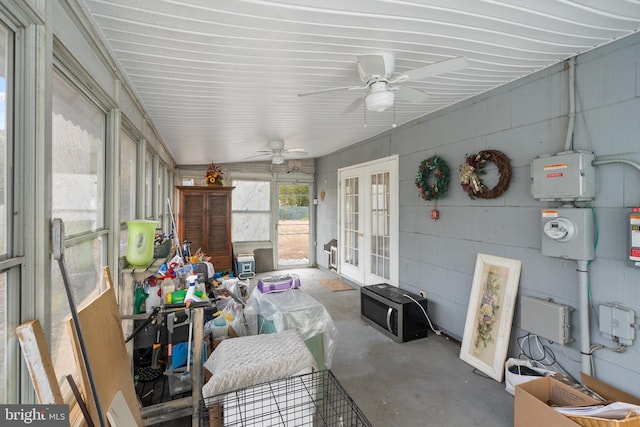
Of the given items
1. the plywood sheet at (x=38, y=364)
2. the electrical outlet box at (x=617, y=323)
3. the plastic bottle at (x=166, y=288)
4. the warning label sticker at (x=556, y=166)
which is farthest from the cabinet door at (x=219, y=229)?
the electrical outlet box at (x=617, y=323)

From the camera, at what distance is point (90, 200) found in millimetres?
1825

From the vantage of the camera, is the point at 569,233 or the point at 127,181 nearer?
the point at 569,233

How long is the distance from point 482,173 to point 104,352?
3.25 meters

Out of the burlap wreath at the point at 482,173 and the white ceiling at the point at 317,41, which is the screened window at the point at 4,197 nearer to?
the white ceiling at the point at 317,41

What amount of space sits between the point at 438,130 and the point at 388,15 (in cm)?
215

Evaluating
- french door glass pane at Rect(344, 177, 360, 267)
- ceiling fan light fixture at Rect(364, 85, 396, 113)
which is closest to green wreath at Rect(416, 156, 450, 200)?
ceiling fan light fixture at Rect(364, 85, 396, 113)

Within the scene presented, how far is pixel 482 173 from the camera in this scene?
9.84 feet

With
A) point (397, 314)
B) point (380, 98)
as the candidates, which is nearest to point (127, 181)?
point (380, 98)

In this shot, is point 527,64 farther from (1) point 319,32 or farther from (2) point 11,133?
(2) point 11,133

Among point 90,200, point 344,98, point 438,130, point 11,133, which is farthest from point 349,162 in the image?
point 11,133

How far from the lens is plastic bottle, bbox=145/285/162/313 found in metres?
2.26

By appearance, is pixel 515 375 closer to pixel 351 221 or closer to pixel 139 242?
pixel 139 242

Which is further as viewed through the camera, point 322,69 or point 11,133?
point 322,69

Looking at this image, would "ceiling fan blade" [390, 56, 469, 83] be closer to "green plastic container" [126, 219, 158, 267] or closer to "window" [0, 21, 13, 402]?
"window" [0, 21, 13, 402]
